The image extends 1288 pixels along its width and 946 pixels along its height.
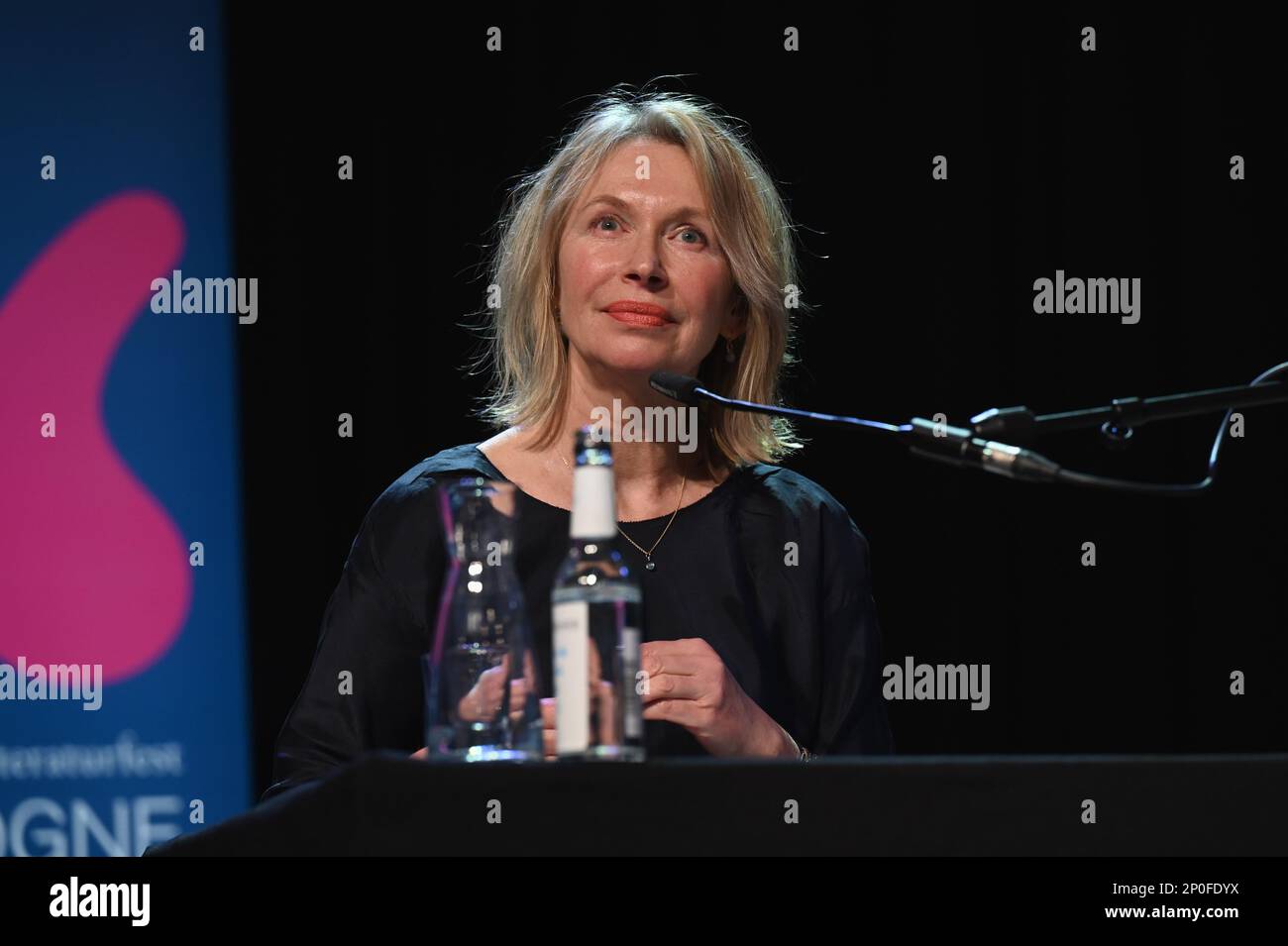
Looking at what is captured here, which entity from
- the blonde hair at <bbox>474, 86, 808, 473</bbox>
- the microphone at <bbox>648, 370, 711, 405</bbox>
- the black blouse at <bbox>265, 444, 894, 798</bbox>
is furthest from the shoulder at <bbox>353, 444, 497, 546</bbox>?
the microphone at <bbox>648, 370, 711, 405</bbox>

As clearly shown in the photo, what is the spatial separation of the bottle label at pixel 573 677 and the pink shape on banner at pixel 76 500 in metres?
1.89

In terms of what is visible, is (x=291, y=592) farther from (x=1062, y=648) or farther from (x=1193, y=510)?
(x=1193, y=510)

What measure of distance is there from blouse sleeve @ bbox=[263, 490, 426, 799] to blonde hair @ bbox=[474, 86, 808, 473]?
33 centimetres

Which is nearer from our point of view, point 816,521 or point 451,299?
point 816,521

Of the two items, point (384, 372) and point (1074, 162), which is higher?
point (1074, 162)

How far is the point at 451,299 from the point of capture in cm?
284

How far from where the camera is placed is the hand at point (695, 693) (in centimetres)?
170

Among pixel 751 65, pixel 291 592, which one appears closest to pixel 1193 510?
pixel 751 65

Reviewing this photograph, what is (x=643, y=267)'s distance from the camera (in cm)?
209

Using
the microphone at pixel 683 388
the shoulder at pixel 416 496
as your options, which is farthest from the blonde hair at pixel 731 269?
the microphone at pixel 683 388

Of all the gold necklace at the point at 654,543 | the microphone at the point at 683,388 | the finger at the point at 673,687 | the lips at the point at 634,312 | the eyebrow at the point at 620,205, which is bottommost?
the finger at the point at 673,687

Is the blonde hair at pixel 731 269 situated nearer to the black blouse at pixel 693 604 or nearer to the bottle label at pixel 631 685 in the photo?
the black blouse at pixel 693 604
